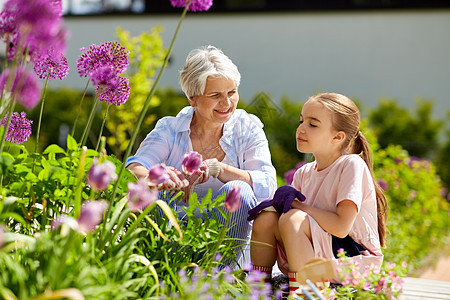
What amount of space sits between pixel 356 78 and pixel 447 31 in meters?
1.85

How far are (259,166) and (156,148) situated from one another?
0.52 m

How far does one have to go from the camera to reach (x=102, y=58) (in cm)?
229

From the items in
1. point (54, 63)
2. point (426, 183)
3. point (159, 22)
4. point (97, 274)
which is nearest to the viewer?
point (97, 274)

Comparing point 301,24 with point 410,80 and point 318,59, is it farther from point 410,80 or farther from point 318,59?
point 410,80

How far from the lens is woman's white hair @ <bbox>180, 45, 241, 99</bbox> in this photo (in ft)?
9.27

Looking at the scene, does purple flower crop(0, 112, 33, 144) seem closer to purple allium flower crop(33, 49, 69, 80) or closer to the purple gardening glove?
purple allium flower crop(33, 49, 69, 80)

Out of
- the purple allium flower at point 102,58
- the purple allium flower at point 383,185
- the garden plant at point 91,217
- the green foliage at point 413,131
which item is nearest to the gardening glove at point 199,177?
the garden plant at point 91,217

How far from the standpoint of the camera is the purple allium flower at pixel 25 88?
5.25ft

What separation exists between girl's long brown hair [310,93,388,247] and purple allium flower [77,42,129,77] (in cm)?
86

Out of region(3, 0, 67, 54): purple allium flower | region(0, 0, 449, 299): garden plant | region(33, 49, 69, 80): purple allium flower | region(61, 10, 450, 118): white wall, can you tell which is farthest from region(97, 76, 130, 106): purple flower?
region(61, 10, 450, 118): white wall

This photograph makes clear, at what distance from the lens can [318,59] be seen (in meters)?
11.8

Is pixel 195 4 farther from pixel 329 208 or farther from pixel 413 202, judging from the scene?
pixel 413 202

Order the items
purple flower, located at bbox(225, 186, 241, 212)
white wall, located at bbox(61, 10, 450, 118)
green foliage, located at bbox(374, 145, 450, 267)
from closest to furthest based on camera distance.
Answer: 1. purple flower, located at bbox(225, 186, 241, 212)
2. green foliage, located at bbox(374, 145, 450, 267)
3. white wall, located at bbox(61, 10, 450, 118)

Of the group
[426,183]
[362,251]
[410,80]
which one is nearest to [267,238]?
[362,251]
